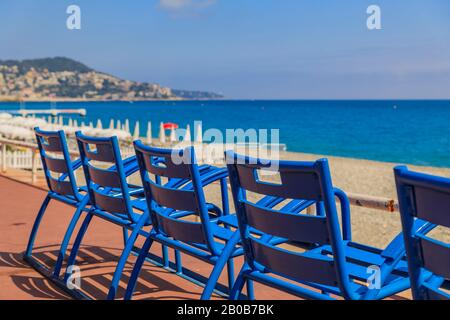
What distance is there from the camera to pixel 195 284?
12.8ft

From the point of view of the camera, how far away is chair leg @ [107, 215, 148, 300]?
324 cm

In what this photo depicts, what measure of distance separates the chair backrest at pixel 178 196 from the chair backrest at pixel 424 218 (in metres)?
1.15

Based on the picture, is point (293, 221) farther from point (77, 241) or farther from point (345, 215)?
point (77, 241)

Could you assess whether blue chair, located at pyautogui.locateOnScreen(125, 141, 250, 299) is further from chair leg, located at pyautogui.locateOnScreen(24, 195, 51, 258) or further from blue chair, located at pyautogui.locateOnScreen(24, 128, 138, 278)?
chair leg, located at pyautogui.locateOnScreen(24, 195, 51, 258)

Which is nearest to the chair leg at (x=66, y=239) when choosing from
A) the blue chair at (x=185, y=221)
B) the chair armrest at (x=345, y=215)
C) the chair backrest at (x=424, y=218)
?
the blue chair at (x=185, y=221)

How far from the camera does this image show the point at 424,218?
172 cm

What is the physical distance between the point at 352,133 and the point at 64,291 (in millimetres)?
66266

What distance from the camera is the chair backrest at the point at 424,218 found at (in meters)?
1.65

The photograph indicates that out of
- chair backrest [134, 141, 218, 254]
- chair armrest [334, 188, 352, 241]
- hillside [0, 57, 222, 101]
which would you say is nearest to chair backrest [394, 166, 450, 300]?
chair backrest [134, 141, 218, 254]


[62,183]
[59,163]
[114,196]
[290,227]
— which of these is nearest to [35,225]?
[62,183]

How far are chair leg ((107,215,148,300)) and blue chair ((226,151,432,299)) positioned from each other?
97cm

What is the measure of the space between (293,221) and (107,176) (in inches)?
65.0

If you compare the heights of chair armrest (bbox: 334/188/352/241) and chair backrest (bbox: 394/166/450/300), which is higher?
chair backrest (bbox: 394/166/450/300)
